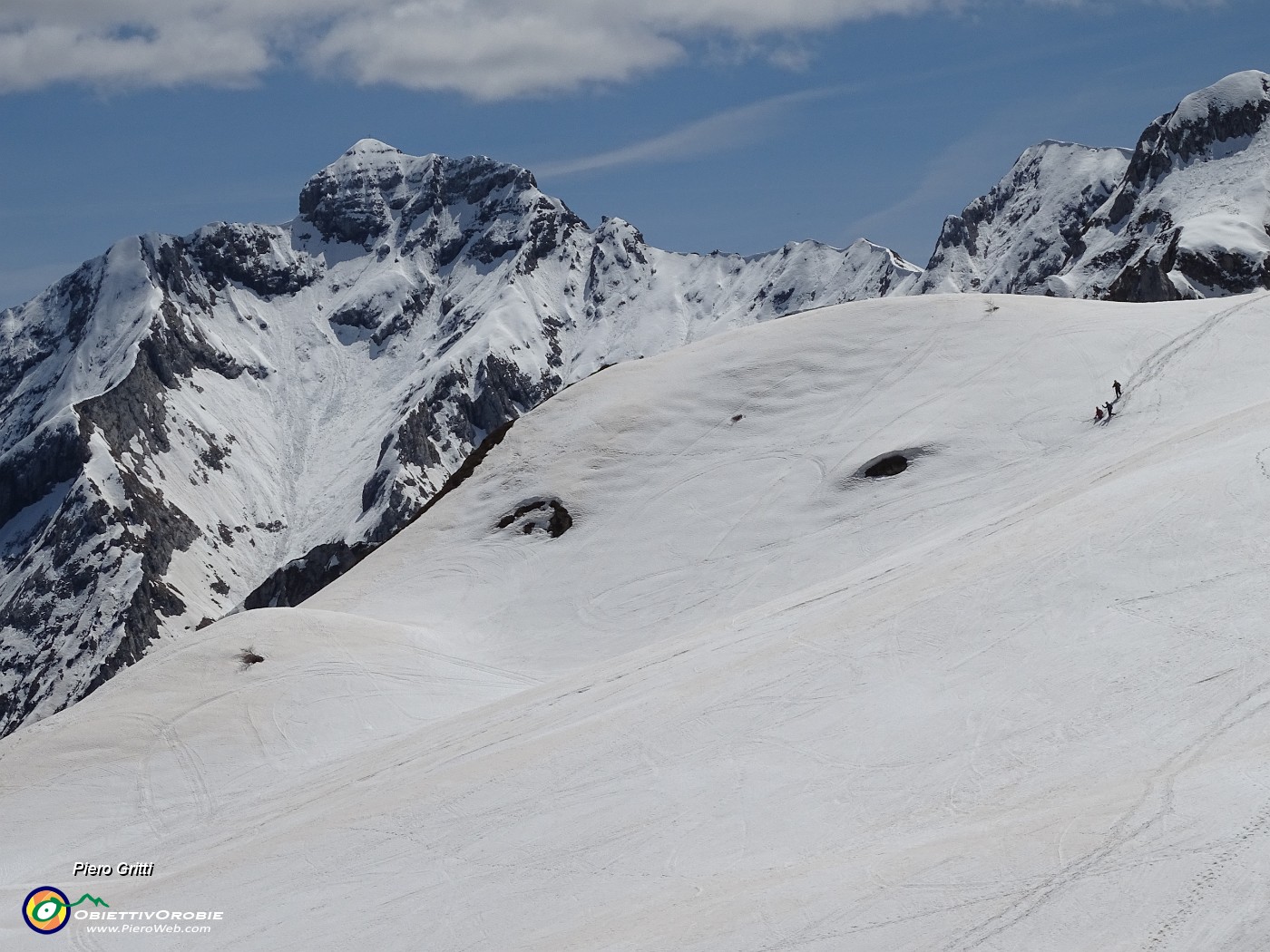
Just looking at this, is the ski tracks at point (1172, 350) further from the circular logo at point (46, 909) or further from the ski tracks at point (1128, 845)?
the circular logo at point (46, 909)

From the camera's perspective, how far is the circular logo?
89.9 feet

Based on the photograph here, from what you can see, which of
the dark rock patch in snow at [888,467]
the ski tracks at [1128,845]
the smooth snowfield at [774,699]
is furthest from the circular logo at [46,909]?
the dark rock patch in snow at [888,467]

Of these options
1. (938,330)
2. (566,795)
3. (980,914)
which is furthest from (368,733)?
(938,330)

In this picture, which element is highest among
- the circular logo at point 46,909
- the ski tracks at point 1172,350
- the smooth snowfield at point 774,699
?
the ski tracks at point 1172,350

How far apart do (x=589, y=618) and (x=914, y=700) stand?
19.1 metres

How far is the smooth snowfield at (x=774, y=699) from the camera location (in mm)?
20312

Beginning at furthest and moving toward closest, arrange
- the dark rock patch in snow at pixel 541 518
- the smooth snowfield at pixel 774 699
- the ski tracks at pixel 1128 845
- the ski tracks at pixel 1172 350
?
1. the dark rock patch in snow at pixel 541 518
2. the ski tracks at pixel 1172 350
3. the smooth snowfield at pixel 774 699
4. the ski tracks at pixel 1128 845

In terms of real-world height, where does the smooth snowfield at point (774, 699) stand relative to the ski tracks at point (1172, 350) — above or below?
below

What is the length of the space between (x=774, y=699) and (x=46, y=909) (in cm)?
1646

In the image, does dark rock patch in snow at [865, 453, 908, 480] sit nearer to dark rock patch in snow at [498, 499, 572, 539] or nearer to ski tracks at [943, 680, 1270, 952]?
dark rock patch in snow at [498, 499, 572, 539]

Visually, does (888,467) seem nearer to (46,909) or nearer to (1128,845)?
(1128,845)

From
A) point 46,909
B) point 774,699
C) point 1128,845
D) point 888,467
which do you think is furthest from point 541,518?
point 1128,845

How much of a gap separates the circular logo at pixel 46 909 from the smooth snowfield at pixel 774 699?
603 millimetres

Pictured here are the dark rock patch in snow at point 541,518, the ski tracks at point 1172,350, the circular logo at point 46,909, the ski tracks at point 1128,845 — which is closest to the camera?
the ski tracks at point 1128,845
